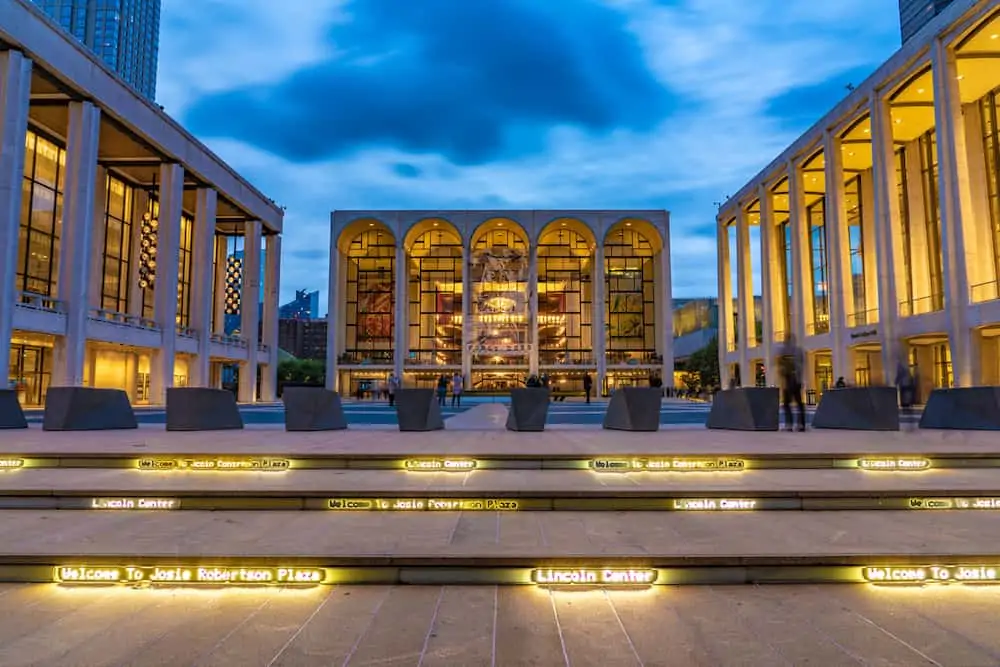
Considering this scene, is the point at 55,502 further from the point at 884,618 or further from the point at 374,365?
the point at 374,365

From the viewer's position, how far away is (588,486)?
17.7ft

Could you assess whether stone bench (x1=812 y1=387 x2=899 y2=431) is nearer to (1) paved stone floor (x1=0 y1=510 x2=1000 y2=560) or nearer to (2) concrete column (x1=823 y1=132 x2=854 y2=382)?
(1) paved stone floor (x1=0 y1=510 x2=1000 y2=560)

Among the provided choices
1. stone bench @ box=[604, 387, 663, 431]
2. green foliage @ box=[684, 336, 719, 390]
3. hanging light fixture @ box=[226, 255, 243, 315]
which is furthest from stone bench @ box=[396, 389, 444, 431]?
green foliage @ box=[684, 336, 719, 390]

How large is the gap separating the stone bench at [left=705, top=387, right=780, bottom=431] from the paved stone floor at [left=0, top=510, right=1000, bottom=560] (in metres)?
6.42

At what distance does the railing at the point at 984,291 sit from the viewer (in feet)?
74.9

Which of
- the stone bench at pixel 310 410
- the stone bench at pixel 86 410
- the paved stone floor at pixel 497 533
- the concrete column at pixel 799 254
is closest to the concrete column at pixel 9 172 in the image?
the stone bench at pixel 86 410

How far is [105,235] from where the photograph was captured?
33906mm

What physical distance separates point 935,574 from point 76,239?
31.5 metres

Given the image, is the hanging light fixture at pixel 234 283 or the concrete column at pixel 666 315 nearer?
the hanging light fixture at pixel 234 283

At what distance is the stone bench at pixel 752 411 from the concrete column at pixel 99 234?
3531cm

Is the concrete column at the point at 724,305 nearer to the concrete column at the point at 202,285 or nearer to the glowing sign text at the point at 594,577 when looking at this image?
the concrete column at the point at 202,285

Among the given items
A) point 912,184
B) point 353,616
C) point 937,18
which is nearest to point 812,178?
point 912,184

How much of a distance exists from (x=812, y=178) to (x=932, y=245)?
32.0 feet

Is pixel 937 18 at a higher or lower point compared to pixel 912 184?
higher
